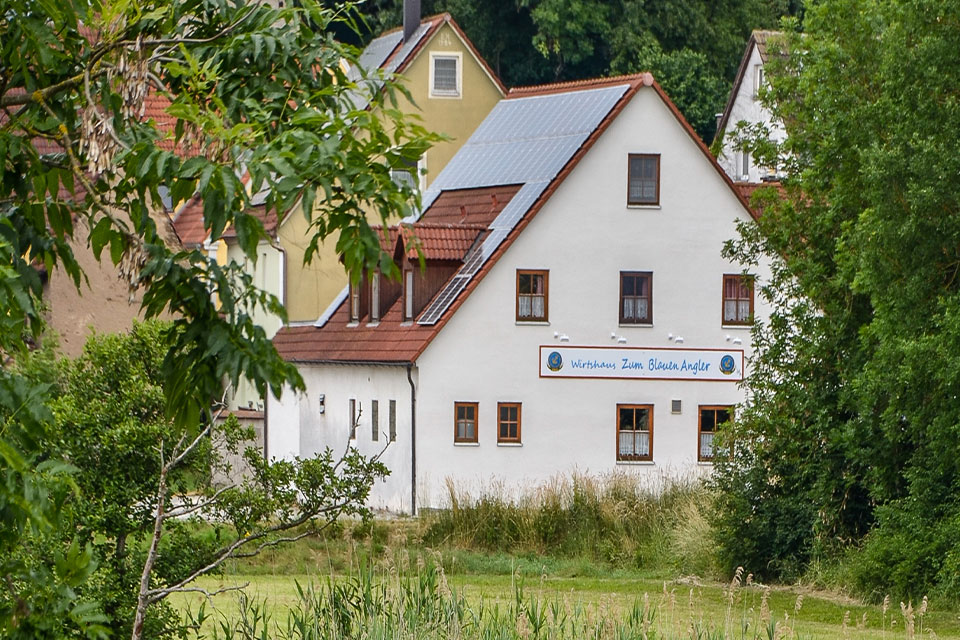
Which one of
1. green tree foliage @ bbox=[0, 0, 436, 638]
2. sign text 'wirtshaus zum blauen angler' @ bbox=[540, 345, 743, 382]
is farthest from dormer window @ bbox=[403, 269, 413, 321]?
green tree foliage @ bbox=[0, 0, 436, 638]

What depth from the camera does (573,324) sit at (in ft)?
121

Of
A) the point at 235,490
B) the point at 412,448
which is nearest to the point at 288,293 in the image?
the point at 412,448

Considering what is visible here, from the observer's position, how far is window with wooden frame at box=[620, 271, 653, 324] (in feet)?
122

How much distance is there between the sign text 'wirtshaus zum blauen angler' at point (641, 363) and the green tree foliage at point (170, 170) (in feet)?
96.4

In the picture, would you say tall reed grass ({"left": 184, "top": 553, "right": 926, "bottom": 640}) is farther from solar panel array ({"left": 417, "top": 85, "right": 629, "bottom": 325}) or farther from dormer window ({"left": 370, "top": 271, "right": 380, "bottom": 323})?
dormer window ({"left": 370, "top": 271, "right": 380, "bottom": 323})

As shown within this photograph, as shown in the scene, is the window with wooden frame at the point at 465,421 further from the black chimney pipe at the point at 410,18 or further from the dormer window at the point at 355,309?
the black chimney pipe at the point at 410,18

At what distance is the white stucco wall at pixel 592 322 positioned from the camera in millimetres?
36094

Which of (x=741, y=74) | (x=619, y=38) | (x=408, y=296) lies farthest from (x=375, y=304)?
(x=619, y=38)

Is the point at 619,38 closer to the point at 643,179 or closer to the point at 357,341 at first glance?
the point at 643,179

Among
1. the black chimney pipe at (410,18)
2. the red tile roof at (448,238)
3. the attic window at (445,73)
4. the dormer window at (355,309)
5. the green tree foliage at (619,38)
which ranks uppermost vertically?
the green tree foliage at (619,38)

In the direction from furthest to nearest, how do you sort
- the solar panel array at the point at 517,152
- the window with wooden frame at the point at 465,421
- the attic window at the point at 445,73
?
the attic window at the point at 445,73
the solar panel array at the point at 517,152
the window with wooden frame at the point at 465,421

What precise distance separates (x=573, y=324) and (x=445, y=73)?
1010cm

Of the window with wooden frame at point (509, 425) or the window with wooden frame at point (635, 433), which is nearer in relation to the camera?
the window with wooden frame at point (509, 425)

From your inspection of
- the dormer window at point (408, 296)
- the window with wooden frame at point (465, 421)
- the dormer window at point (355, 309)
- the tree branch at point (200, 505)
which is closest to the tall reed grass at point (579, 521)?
the window with wooden frame at point (465, 421)
